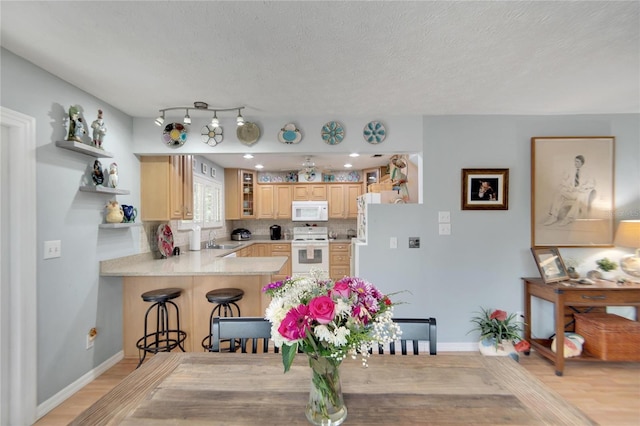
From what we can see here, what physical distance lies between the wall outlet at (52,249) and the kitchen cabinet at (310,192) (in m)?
4.01

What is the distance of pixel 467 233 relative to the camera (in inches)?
115

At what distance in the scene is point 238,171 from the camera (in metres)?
5.55

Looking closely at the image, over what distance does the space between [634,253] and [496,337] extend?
159 cm

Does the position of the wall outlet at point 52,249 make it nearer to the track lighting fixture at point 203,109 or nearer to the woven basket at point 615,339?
the track lighting fixture at point 203,109

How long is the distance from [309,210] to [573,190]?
12.8 feet

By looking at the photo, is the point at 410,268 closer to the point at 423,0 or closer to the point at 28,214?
the point at 423,0

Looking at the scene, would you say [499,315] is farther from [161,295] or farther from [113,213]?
[113,213]

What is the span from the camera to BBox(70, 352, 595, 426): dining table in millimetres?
883

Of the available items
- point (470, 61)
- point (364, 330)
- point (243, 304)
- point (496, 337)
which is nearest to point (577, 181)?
point (496, 337)

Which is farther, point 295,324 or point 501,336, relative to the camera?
point 501,336

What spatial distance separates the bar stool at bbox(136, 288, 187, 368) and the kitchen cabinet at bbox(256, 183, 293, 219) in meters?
3.16

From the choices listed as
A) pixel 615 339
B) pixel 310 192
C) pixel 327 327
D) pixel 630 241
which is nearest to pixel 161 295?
pixel 327 327

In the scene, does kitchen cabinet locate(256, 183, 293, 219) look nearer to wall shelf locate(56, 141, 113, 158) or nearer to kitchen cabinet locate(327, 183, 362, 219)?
kitchen cabinet locate(327, 183, 362, 219)

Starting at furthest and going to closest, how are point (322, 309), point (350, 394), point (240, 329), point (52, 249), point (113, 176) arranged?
point (113, 176) → point (52, 249) → point (240, 329) → point (350, 394) → point (322, 309)
